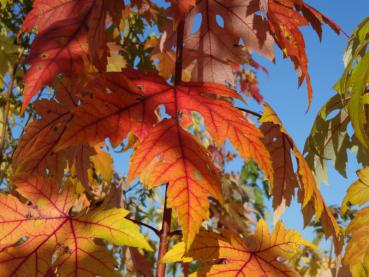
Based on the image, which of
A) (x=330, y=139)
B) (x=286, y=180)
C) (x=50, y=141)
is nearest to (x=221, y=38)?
(x=286, y=180)

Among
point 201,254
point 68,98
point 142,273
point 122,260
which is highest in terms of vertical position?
point 68,98

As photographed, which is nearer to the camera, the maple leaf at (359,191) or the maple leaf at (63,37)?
the maple leaf at (63,37)

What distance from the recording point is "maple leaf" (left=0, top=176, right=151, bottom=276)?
2.83 ft

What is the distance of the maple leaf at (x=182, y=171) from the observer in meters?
0.75

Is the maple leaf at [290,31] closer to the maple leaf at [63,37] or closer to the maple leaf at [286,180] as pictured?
the maple leaf at [286,180]

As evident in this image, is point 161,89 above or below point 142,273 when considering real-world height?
above

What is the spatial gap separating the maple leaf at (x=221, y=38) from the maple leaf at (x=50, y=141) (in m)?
0.28

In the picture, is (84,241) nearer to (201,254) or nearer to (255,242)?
(201,254)

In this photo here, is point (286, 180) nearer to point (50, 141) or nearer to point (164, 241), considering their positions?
point (164, 241)

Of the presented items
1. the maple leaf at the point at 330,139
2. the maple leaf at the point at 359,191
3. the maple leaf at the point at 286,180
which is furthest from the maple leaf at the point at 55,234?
the maple leaf at the point at 330,139

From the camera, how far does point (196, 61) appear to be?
1.24 meters

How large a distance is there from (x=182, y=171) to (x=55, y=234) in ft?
1.02

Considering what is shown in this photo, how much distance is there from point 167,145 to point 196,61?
0.46 meters

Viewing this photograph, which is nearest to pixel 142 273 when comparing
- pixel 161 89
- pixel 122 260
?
pixel 122 260
